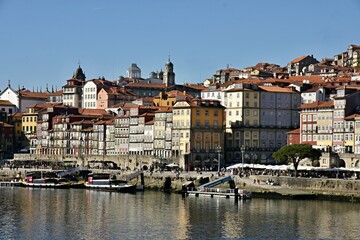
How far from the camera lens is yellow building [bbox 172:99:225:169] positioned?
96812mm

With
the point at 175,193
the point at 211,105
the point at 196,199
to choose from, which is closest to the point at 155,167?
the point at 211,105

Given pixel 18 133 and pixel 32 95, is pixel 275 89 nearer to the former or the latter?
pixel 18 133

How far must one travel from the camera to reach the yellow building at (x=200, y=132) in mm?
96812

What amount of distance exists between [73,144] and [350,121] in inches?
1542

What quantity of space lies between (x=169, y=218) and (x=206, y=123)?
1498 inches

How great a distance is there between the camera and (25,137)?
428 feet

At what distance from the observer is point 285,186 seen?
75875mm

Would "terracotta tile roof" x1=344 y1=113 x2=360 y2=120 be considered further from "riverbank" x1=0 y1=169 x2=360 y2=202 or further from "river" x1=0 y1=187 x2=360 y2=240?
"river" x1=0 y1=187 x2=360 y2=240

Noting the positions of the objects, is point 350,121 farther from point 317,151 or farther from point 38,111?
point 38,111

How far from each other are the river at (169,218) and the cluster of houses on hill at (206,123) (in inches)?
748

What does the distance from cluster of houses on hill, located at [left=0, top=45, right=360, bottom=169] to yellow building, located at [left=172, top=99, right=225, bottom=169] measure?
0.32 feet

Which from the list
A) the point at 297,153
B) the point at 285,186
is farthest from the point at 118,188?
the point at 285,186

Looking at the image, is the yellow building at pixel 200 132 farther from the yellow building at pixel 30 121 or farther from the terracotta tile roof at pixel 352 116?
the yellow building at pixel 30 121

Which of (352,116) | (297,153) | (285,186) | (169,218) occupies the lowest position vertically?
(169,218)
